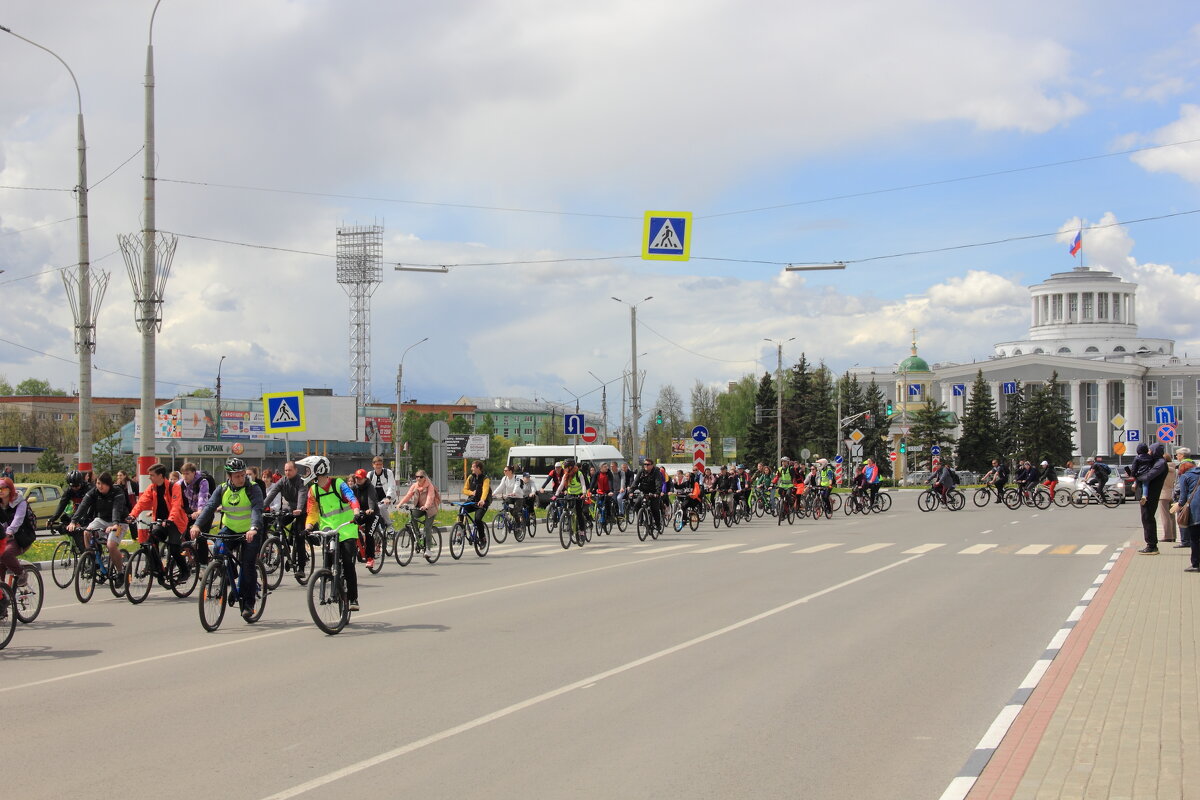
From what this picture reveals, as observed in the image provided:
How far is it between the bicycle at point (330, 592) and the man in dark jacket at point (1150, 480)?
14.7 metres

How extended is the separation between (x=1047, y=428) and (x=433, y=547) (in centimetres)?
9487

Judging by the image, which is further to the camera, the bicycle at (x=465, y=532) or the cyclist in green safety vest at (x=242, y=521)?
the bicycle at (x=465, y=532)

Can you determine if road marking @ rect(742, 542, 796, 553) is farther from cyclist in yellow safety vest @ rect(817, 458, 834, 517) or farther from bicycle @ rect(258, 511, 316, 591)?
cyclist in yellow safety vest @ rect(817, 458, 834, 517)

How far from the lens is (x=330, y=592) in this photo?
1165 centimetres

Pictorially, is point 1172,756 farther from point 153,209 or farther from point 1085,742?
point 153,209

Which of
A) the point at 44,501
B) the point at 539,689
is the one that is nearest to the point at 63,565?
the point at 539,689

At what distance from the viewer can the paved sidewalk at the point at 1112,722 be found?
19.5ft

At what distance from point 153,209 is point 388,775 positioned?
63.9 feet

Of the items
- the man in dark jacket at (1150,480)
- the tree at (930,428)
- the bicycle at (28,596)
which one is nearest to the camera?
the bicycle at (28,596)

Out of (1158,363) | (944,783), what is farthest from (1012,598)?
(1158,363)

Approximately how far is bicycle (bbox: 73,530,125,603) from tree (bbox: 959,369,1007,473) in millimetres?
97311

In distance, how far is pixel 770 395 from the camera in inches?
Result: 3799

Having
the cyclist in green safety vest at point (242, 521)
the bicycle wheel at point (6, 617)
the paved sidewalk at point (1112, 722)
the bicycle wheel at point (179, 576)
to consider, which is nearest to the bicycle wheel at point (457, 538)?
the bicycle wheel at point (179, 576)

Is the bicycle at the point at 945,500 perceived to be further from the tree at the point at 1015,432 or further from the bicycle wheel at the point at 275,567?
the tree at the point at 1015,432
